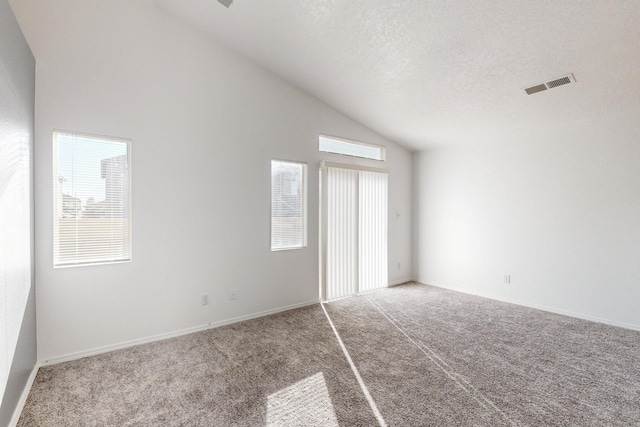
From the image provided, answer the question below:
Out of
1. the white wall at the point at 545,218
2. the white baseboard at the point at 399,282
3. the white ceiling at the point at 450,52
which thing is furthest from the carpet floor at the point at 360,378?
the white ceiling at the point at 450,52

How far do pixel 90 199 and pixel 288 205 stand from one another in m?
2.30

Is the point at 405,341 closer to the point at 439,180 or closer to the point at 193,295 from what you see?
the point at 193,295

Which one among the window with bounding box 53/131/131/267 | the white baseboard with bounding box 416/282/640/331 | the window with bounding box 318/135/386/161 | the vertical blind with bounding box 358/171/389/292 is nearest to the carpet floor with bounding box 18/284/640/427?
the white baseboard with bounding box 416/282/640/331

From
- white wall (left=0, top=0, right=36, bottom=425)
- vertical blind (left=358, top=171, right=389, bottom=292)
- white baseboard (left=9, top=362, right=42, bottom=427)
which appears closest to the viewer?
white wall (left=0, top=0, right=36, bottom=425)

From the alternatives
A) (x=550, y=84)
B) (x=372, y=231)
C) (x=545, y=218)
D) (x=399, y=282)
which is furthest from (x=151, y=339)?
(x=545, y=218)

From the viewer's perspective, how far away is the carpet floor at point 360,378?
202cm

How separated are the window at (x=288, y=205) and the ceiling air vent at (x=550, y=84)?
9.68 ft

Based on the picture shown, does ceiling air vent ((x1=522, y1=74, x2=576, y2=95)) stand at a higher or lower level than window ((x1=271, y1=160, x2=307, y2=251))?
higher

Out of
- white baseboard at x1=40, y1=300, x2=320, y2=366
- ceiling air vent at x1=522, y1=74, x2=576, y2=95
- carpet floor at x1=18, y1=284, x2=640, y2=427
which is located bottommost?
carpet floor at x1=18, y1=284, x2=640, y2=427

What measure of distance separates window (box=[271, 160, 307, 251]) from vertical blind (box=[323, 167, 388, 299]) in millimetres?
400

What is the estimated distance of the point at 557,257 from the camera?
4152 mm

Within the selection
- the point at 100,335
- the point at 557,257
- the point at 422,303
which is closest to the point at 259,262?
the point at 100,335

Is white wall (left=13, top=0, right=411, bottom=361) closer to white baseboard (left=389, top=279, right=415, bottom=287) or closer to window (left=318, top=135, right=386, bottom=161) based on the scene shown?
window (left=318, top=135, right=386, bottom=161)

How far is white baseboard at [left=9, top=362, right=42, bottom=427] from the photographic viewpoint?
6.37 feet
